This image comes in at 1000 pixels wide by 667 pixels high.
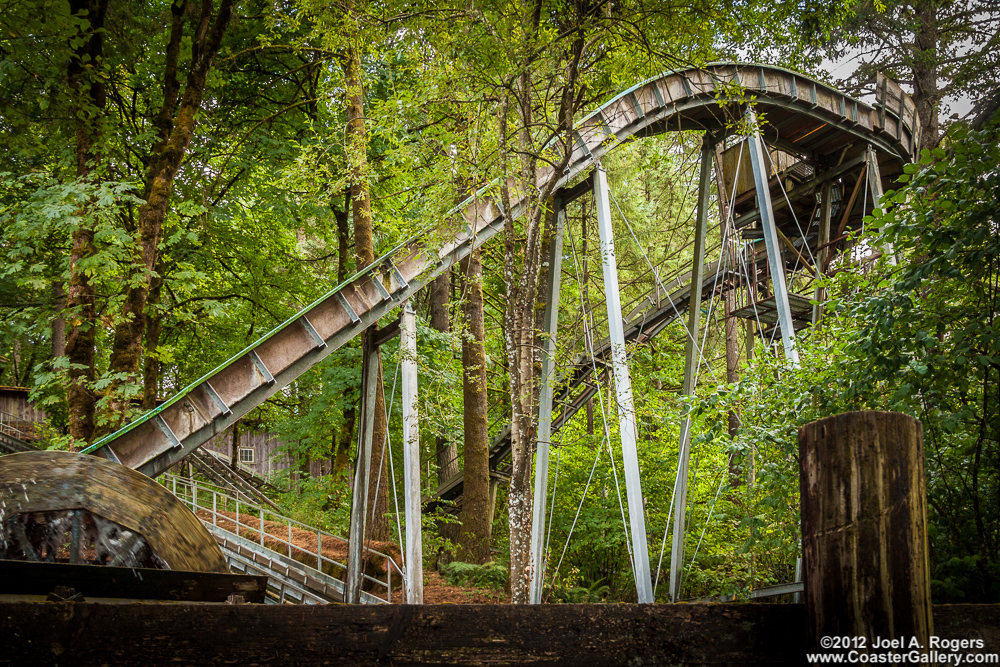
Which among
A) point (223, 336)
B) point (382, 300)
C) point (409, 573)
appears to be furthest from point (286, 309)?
point (409, 573)

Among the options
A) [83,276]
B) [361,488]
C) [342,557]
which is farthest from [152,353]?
[342,557]

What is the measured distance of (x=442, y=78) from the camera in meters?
8.38

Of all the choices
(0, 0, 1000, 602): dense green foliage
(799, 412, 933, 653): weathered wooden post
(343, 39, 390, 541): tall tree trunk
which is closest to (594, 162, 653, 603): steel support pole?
(0, 0, 1000, 602): dense green foliage

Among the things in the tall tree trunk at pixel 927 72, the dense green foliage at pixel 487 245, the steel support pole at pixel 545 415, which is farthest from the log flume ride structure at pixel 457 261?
the tall tree trunk at pixel 927 72

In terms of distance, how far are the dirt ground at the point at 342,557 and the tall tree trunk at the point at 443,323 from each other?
334 centimetres

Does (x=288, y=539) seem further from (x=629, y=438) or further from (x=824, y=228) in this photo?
(x=824, y=228)

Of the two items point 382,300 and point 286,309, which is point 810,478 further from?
point 286,309

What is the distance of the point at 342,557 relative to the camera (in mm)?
13625

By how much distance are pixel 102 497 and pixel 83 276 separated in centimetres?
654

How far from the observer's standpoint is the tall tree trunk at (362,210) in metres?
10.5

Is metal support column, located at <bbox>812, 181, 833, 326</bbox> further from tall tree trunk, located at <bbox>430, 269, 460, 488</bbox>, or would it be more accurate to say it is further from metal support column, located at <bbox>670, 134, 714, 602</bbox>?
tall tree trunk, located at <bbox>430, 269, 460, 488</bbox>

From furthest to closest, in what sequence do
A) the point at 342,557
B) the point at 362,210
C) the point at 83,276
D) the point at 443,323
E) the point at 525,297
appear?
the point at 443,323, the point at 342,557, the point at 362,210, the point at 83,276, the point at 525,297

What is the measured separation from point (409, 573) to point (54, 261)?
365 inches

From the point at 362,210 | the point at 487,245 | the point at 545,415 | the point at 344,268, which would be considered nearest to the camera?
the point at 545,415
